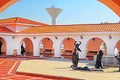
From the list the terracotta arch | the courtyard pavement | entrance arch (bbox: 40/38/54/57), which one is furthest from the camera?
entrance arch (bbox: 40/38/54/57)

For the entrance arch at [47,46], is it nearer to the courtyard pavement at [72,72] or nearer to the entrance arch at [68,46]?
the entrance arch at [68,46]

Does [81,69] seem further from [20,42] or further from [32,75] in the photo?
[20,42]

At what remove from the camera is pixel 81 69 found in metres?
15.8

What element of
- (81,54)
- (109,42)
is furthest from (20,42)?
(109,42)

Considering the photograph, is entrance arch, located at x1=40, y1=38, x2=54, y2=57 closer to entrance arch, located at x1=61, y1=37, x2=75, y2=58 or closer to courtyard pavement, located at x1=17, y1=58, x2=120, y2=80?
entrance arch, located at x1=61, y1=37, x2=75, y2=58

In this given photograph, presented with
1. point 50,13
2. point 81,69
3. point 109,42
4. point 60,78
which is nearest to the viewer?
point 60,78

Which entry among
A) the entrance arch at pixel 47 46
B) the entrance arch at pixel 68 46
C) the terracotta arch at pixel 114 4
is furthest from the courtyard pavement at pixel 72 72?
the entrance arch at pixel 47 46

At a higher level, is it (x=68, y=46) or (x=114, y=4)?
(x=114, y=4)

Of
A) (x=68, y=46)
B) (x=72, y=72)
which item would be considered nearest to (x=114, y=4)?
(x=72, y=72)

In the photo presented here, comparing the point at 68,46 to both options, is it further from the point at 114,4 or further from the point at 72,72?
the point at 114,4

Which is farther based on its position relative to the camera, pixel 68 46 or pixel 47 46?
pixel 47 46

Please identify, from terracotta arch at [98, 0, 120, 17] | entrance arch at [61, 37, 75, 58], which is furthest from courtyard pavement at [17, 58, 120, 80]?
entrance arch at [61, 37, 75, 58]

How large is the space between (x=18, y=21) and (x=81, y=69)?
18.7 m

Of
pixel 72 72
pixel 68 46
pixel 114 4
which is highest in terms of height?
pixel 114 4
